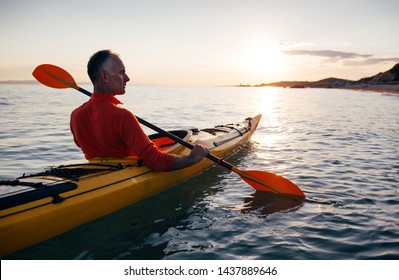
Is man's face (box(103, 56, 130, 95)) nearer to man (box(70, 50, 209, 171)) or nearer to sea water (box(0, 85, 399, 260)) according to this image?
man (box(70, 50, 209, 171))

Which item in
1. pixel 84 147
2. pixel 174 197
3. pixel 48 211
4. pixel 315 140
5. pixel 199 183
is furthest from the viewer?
pixel 315 140

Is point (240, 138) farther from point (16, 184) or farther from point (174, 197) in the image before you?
point (16, 184)

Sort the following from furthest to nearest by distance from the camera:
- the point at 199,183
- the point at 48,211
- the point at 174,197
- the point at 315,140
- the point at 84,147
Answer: the point at 315,140
the point at 199,183
the point at 174,197
the point at 84,147
the point at 48,211

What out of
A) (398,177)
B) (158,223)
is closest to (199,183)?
(158,223)

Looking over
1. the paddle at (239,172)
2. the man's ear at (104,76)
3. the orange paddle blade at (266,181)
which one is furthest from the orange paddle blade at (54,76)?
the orange paddle blade at (266,181)

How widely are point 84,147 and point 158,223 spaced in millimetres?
1456

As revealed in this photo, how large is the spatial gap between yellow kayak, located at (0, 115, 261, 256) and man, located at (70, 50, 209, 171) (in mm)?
445

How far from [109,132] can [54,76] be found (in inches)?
87.9

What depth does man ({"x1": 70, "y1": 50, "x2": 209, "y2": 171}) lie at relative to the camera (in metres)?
3.81

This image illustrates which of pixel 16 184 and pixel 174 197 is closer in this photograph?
pixel 16 184

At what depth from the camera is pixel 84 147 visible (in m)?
4.30

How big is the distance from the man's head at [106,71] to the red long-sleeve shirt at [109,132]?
114 mm

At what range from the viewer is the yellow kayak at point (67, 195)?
3188mm

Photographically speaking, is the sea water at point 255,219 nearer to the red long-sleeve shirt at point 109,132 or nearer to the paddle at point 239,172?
the paddle at point 239,172
